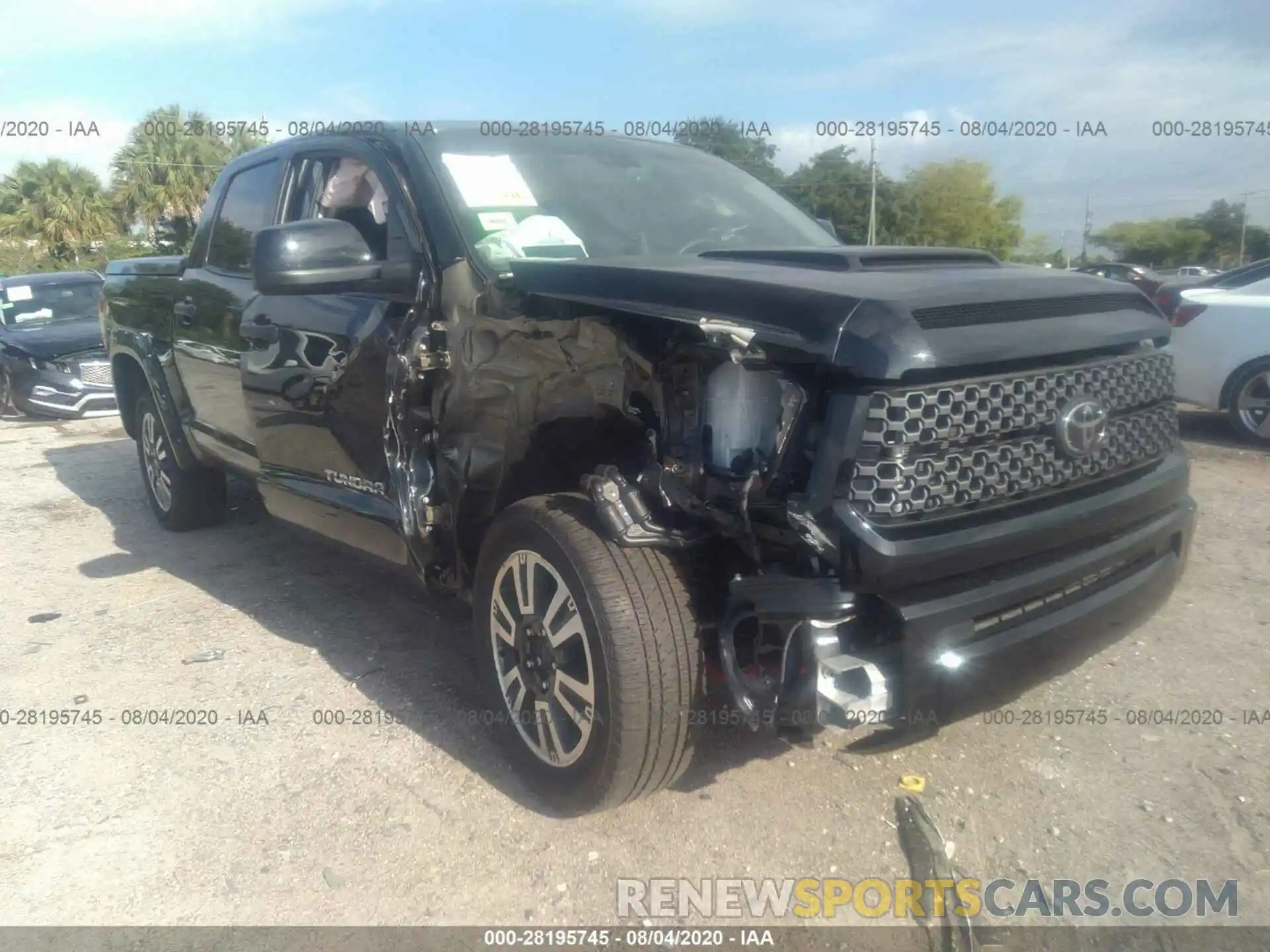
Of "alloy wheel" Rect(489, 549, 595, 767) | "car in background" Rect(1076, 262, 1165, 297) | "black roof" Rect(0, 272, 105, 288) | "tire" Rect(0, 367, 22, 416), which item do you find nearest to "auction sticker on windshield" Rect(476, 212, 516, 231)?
"alloy wheel" Rect(489, 549, 595, 767)

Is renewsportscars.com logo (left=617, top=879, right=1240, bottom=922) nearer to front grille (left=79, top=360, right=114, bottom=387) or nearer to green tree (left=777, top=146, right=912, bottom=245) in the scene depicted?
green tree (left=777, top=146, right=912, bottom=245)

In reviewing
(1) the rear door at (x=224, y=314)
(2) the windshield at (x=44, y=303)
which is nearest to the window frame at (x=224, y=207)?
(1) the rear door at (x=224, y=314)

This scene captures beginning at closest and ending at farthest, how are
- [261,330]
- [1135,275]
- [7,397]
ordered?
[261,330] → [7,397] → [1135,275]

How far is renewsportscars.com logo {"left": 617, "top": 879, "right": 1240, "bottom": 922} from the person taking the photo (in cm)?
246

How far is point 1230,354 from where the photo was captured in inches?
293

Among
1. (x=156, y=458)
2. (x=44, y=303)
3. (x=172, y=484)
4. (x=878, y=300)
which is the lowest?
(x=172, y=484)

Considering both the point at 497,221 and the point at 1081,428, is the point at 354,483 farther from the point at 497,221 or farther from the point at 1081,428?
the point at 1081,428

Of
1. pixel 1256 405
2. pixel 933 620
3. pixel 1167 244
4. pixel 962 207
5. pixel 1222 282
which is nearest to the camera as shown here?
pixel 933 620

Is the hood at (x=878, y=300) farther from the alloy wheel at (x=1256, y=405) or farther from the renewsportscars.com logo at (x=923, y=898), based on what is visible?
the alloy wheel at (x=1256, y=405)

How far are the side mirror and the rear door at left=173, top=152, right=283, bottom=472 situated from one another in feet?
3.48

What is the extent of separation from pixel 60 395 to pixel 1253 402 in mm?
10898

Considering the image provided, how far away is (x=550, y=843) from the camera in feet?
9.11

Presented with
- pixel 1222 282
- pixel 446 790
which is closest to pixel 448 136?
pixel 446 790

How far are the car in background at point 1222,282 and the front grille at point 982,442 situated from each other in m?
5.73
